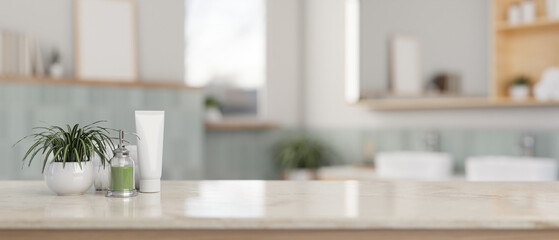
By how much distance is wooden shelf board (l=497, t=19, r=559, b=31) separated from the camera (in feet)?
11.2

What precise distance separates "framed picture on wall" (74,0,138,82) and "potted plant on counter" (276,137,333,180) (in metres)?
1.32

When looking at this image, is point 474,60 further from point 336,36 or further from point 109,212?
point 109,212

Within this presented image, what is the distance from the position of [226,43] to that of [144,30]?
0.81 meters

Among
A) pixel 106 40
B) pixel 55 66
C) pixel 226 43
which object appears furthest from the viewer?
pixel 226 43

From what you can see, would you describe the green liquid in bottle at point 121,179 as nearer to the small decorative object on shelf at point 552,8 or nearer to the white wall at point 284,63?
the small decorative object on shelf at point 552,8

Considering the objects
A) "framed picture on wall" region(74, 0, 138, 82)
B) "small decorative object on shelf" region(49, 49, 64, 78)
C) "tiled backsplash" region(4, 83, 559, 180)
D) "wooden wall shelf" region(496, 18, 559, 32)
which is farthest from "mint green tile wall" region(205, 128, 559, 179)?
"small decorative object on shelf" region(49, 49, 64, 78)

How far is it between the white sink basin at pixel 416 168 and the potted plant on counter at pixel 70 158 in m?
2.32

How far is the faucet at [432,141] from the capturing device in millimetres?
4070

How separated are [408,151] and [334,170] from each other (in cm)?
56

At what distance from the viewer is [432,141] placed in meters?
4.09

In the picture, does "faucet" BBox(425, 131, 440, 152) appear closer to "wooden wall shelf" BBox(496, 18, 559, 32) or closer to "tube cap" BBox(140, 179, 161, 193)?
"wooden wall shelf" BBox(496, 18, 559, 32)

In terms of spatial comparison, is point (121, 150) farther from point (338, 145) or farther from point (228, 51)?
point (228, 51)

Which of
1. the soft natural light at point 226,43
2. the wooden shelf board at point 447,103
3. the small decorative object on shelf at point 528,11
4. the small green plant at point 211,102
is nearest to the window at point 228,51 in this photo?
the soft natural light at point 226,43

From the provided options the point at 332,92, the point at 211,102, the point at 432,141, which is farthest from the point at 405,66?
the point at 211,102
